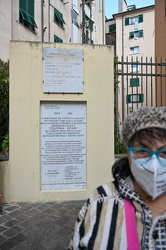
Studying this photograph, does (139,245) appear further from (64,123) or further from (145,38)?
(145,38)

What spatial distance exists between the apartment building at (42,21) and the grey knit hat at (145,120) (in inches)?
298

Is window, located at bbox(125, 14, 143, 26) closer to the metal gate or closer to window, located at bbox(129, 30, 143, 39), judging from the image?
window, located at bbox(129, 30, 143, 39)

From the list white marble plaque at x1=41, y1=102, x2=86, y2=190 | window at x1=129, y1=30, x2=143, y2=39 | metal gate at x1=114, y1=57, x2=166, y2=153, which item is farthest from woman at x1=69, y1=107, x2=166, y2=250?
window at x1=129, y1=30, x2=143, y2=39

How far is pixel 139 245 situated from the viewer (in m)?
1.09

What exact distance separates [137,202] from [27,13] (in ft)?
39.7

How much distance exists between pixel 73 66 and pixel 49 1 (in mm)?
11108

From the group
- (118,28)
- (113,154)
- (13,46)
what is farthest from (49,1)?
(118,28)

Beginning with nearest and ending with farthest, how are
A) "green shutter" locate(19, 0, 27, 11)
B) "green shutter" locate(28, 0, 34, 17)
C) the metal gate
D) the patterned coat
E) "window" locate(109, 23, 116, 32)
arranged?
the patterned coat, the metal gate, "green shutter" locate(19, 0, 27, 11), "green shutter" locate(28, 0, 34, 17), "window" locate(109, 23, 116, 32)

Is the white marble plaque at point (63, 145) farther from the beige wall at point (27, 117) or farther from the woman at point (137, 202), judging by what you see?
the woman at point (137, 202)

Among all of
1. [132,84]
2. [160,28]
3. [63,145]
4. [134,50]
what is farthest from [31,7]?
[134,50]

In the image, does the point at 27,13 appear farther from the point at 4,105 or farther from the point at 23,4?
the point at 4,105

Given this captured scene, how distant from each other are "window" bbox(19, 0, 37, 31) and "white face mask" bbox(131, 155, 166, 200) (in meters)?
11.6

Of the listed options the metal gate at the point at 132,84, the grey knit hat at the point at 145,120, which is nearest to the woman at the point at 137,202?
the grey knit hat at the point at 145,120

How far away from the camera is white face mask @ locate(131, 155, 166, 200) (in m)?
1.17
